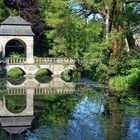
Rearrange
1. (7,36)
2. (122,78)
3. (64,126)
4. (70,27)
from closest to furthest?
(64,126)
(122,78)
(70,27)
(7,36)

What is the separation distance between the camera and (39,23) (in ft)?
194

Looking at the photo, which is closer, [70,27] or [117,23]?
[117,23]

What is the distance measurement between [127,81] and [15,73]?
71.0ft

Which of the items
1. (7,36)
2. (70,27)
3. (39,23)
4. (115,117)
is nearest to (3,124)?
(115,117)

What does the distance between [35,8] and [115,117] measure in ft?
133

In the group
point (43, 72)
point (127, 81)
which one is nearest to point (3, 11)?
point (43, 72)

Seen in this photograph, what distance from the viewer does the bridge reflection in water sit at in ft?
64.7

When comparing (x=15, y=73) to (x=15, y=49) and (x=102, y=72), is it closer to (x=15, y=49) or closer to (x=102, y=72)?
(x=15, y=49)

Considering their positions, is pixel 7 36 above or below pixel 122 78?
above

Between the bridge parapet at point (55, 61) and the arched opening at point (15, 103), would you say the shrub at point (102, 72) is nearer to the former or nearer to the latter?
the arched opening at point (15, 103)

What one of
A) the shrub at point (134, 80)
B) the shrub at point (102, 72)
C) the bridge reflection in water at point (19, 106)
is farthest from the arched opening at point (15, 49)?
the shrub at point (134, 80)

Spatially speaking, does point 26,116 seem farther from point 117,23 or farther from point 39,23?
Answer: point 39,23

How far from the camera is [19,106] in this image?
84.1 feet

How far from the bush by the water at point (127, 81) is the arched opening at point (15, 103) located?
22.1ft
